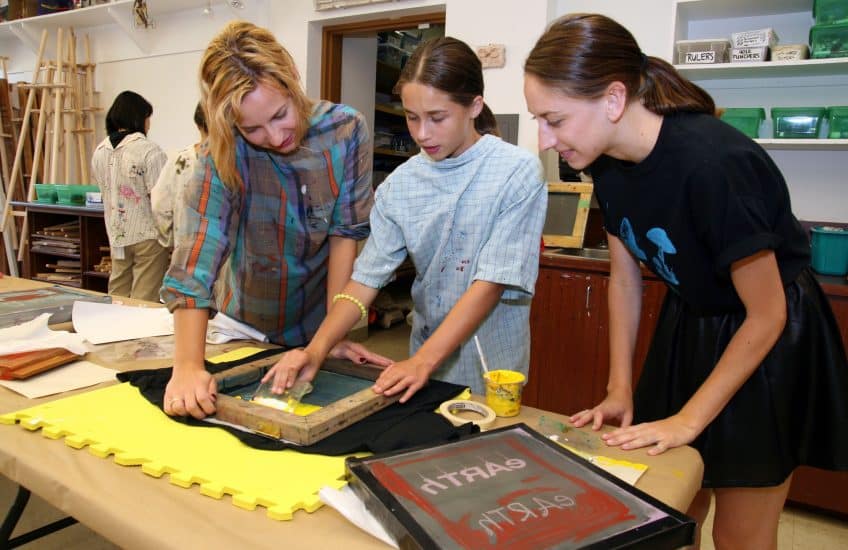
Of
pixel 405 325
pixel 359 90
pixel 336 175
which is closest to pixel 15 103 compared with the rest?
pixel 359 90

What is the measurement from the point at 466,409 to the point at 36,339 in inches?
39.5

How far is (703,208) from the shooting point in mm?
919

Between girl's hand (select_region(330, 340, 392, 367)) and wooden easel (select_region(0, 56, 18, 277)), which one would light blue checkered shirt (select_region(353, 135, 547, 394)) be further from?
wooden easel (select_region(0, 56, 18, 277))

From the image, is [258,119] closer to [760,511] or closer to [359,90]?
[760,511]

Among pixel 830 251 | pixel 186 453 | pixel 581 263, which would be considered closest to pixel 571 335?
pixel 581 263

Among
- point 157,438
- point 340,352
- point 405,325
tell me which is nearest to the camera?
point 157,438

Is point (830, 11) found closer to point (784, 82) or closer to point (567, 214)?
point (784, 82)

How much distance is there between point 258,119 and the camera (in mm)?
1174

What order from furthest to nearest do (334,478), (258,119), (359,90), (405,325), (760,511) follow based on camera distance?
(405,325) → (359,90) → (258,119) → (760,511) → (334,478)

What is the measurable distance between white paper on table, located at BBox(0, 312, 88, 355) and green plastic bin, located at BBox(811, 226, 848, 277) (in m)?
2.31

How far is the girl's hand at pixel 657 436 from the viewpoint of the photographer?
914mm

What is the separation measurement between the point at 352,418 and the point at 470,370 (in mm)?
481

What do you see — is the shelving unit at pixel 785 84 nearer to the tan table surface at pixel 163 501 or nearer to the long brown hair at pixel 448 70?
the long brown hair at pixel 448 70

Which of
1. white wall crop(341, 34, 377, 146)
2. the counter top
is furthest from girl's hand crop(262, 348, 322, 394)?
white wall crop(341, 34, 377, 146)
